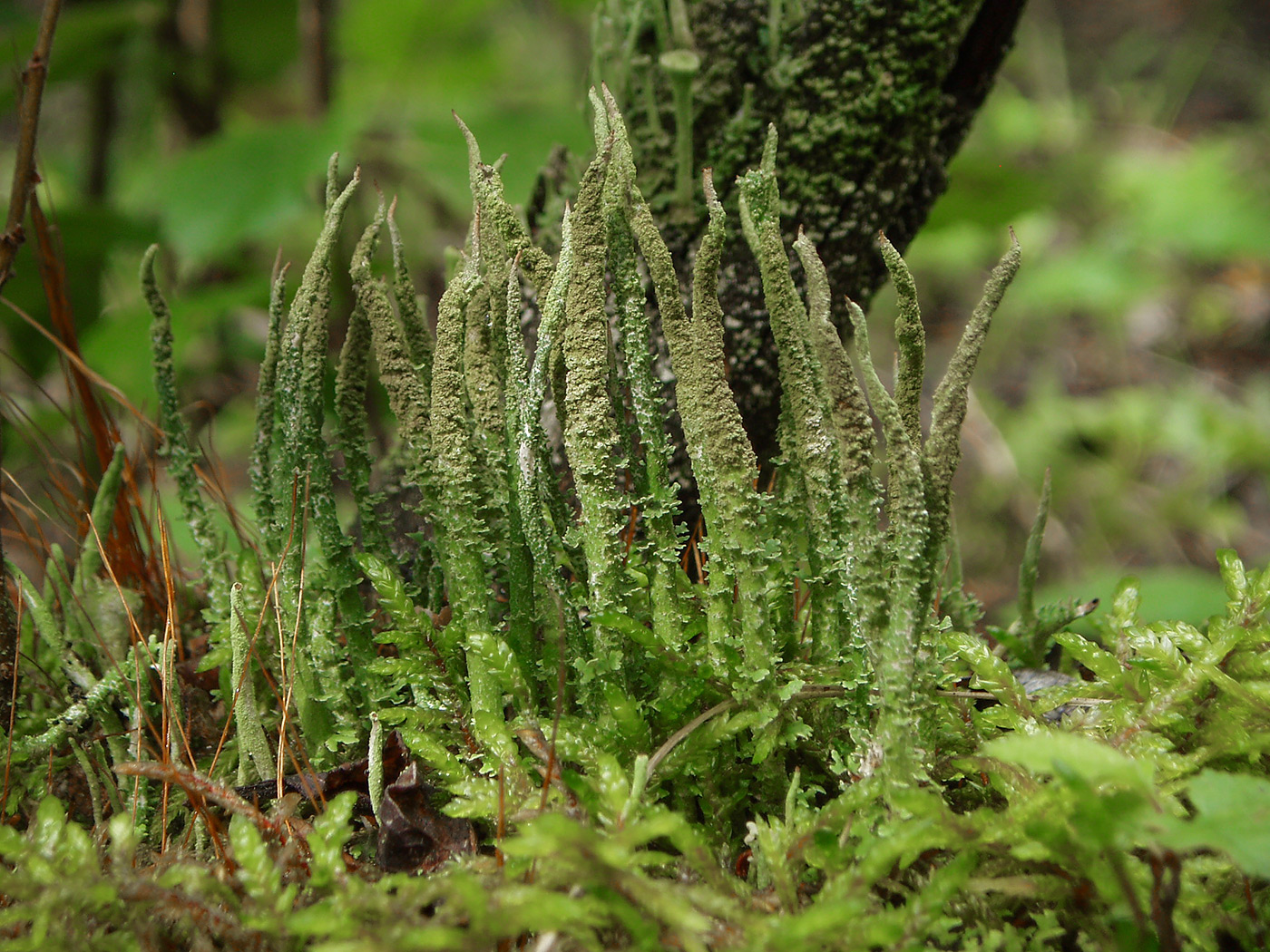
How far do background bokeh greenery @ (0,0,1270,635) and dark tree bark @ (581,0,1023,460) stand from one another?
57cm

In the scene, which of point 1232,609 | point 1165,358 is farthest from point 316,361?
point 1165,358

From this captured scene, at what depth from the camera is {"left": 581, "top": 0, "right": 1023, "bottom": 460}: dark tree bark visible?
2.87 ft

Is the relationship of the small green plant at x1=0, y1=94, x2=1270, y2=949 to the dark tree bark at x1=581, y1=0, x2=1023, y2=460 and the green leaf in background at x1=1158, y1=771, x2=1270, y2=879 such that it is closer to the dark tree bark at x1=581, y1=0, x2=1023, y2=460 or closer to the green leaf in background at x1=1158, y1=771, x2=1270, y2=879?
the green leaf in background at x1=1158, y1=771, x2=1270, y2=879

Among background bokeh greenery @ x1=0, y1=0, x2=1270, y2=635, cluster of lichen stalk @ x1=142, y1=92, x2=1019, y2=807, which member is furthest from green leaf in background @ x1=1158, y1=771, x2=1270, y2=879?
background bokeh greenery @ x1=0, y1=0, x2=1270, y2=635

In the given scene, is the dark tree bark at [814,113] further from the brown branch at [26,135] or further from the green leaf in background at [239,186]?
the green leaf in background at [239,186]

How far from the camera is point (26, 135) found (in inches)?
28.7

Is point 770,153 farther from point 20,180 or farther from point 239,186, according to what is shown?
point 239,186

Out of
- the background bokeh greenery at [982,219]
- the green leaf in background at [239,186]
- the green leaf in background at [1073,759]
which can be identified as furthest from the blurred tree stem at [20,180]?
the green leaf in background at [239,186]

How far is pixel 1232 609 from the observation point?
715mm

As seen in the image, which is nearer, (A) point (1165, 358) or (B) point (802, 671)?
(B) point (802, 671)

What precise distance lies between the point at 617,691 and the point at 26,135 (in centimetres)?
69

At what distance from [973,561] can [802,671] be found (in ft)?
8.23

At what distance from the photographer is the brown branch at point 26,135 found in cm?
72

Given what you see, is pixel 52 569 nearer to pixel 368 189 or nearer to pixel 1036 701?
pixel 1036 701
